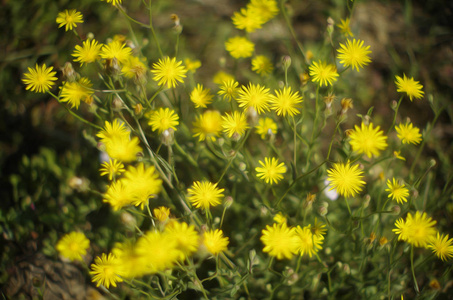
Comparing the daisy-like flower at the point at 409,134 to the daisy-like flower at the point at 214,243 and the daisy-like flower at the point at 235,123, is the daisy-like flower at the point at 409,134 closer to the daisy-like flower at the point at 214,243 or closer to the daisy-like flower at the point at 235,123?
the daisy-like flower at the point at 235,123

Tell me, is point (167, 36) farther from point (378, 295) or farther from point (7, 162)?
point (378, 295)

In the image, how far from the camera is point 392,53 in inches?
98.0

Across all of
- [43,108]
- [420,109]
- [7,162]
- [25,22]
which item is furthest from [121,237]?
[420,109]

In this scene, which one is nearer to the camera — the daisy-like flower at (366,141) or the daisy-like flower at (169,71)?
the daisy-like flower at (366,141)

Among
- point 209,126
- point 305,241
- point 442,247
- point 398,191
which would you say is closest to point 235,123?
point 209,126

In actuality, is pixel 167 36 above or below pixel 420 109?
above

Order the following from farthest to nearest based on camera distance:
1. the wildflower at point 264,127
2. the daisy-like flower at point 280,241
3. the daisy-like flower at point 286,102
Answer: the wildflower at point 264,127 → the daisy-like flower at point 286,102 → the daisy-like flower at point 280,241

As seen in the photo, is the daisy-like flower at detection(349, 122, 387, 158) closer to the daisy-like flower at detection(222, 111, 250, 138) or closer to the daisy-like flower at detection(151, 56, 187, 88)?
the daisy-like flower at detection(222, 111, 250, 138)

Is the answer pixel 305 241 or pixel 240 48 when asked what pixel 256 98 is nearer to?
pixel 240 48

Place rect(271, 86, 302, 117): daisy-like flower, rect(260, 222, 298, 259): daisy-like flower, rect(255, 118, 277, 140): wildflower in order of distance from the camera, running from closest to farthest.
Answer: rect(260, 222, 298, 259): daisy-like flower < rect(271, 86, 302, 117): daisy-like flower < rect(255, 118, 277, 140): wildflower

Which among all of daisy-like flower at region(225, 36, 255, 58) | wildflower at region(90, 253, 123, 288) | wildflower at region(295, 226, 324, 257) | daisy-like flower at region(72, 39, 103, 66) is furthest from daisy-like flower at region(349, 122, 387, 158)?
daisy-like flower at region(72, 39, 103, 66)

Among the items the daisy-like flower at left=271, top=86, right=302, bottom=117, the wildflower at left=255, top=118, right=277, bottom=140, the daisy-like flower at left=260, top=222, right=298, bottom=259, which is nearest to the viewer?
the daisy-like flower at left=260, top=222, right=298, bottom=259

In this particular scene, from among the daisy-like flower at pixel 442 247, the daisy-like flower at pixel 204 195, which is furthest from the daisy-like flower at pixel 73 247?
the daisy-like flower at pixel 442 247

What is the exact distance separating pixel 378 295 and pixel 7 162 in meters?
2.27
